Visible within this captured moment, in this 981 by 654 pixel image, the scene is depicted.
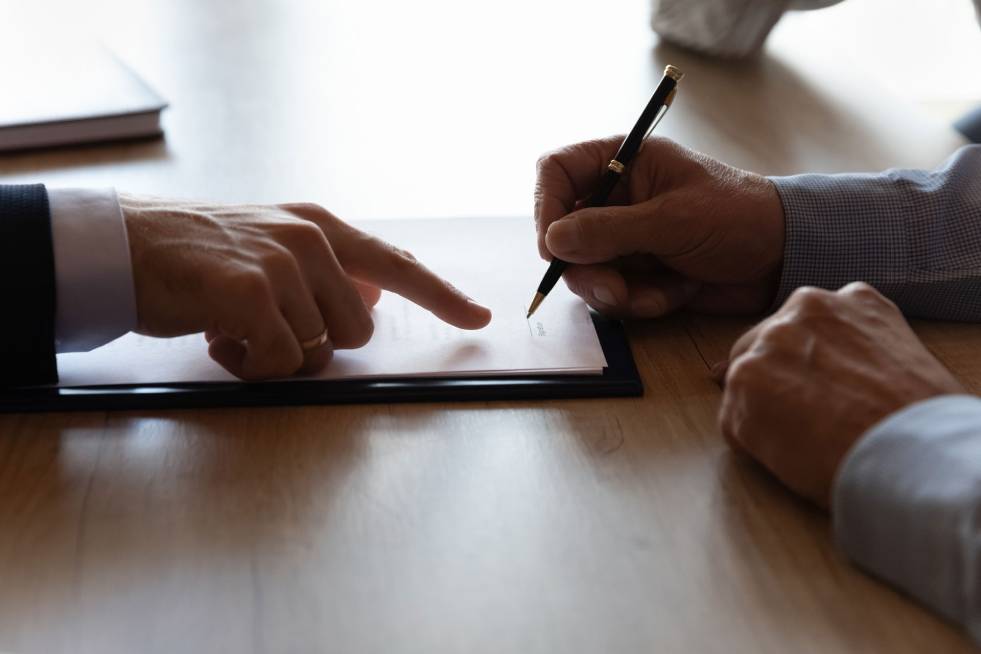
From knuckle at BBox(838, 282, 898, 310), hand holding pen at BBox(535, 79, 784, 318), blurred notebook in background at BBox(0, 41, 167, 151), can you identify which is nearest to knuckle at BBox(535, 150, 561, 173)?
hand holding pen at BBox(535, 79, 784, 318)

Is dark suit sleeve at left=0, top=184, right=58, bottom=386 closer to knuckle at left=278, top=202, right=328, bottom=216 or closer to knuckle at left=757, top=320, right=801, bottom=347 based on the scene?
knuckle at left=278, top=202, right=328, bottom=216

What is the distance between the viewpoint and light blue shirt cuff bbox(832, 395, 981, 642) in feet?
2.19

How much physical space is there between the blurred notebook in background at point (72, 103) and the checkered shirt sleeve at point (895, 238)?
2.79ft

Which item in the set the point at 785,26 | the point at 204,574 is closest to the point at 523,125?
the point at 785,26

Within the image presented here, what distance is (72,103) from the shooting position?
139cm

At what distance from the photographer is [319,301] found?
0.94m

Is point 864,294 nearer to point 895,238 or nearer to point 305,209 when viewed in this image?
point 895,238

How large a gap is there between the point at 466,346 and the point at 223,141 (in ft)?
2.02

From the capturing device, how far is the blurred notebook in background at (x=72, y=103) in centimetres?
135

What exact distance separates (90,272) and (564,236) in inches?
17.1

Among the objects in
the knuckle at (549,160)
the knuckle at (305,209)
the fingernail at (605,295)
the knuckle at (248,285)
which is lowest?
the fingernail at (605,295)

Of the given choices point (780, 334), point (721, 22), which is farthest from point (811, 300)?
point (721, 22)

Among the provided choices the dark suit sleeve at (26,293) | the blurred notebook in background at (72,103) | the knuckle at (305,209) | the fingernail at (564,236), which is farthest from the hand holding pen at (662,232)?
the blurred notebook in background at (72,103)

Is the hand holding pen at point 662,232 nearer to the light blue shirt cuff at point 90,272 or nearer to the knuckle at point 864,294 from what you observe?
the knuckle at point 864,294
